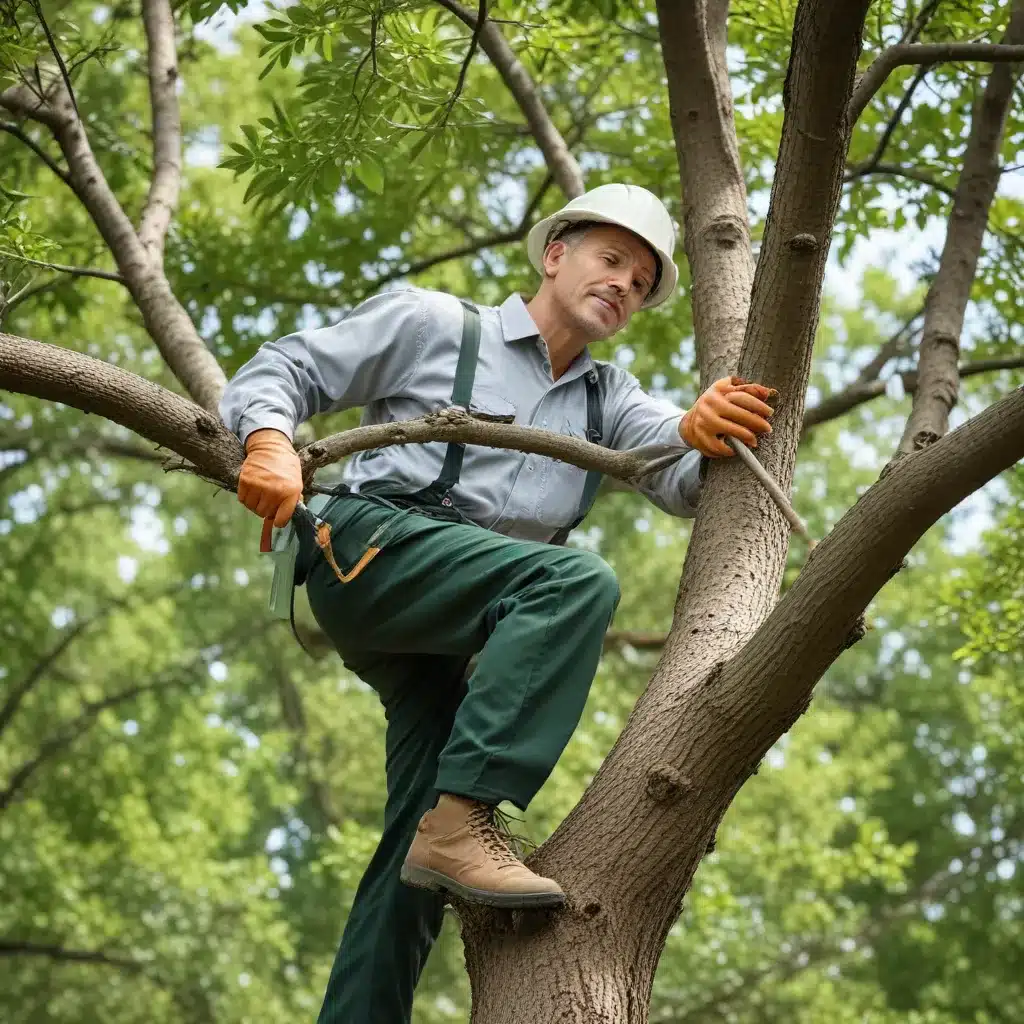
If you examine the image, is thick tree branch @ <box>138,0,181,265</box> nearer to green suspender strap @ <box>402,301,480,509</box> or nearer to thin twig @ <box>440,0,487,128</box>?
thin twig @ <box>440,0,487,128</box>

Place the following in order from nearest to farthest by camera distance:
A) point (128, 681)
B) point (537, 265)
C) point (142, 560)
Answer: point (537, 265)
point (128, 681)
point (142, 560)

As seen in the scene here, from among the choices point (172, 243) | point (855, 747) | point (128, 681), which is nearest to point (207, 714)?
point (128, 681)

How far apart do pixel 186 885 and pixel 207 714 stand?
3472 mm

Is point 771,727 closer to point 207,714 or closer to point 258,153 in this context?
point 258,153

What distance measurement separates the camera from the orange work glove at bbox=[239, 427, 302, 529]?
256cm

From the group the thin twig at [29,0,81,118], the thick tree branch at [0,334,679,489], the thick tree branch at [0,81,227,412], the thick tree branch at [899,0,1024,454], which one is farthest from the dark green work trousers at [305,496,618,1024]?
the thin twig at [29,0,81,118]

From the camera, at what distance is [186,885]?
38.2 ft

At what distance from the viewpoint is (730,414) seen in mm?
2840

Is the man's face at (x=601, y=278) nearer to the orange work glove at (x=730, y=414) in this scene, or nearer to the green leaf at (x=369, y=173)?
the orange work glove at (x=730, y=414)

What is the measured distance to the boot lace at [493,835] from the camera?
2.51 meters

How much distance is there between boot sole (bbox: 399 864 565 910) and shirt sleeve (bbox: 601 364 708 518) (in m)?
0.98

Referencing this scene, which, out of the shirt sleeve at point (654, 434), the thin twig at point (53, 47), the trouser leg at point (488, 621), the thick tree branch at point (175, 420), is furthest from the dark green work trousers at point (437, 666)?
the thin twig at point (53, 47)

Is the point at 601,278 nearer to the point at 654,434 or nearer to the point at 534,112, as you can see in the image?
the point at 654,434

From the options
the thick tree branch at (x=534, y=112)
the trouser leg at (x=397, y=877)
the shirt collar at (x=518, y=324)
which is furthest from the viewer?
the thick tree branch at (x=534, y=112)
